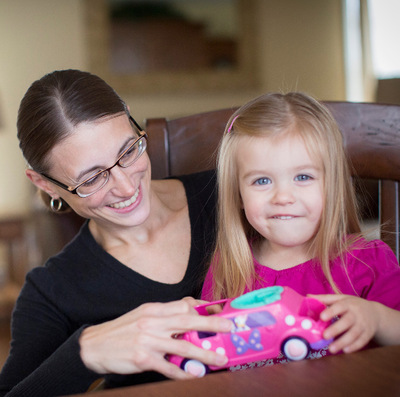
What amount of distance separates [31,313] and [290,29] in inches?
199

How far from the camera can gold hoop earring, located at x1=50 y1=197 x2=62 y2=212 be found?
1.40 metres

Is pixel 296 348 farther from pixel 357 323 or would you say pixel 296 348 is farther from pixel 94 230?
pixel 94 230

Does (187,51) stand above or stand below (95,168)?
above

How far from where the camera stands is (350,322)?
0.79m

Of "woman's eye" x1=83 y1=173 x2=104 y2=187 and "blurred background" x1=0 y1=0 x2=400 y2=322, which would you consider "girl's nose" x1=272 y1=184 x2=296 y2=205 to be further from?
"blurred background" x1=0 y1=0 x2=400 y2=322

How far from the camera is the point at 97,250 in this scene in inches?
53.4

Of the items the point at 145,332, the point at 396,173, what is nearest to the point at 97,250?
the point at 145,332

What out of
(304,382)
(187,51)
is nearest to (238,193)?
(304,382)

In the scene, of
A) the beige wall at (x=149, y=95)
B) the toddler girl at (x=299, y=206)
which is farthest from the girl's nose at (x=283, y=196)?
the beige wall at (x=149, y=95)

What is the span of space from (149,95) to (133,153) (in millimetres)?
4418

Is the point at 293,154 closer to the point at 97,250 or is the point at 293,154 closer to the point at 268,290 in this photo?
the point at 268,290

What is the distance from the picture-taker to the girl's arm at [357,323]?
78cm

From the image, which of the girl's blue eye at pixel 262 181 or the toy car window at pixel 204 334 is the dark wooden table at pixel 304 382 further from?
the girl's blue eye at pixel 262 181

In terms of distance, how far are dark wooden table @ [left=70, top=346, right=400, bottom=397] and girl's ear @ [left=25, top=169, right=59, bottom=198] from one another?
32.0 inches
